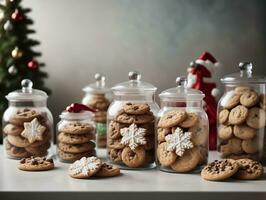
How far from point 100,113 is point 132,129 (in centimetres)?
51

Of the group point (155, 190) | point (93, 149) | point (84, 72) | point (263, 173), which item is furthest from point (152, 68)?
point (155, 190)

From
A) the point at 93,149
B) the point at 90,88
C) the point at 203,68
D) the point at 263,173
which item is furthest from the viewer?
the point at 90,88

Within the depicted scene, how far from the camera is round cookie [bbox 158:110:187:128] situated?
3.89 feet

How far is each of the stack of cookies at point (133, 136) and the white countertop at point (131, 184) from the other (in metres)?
0.04

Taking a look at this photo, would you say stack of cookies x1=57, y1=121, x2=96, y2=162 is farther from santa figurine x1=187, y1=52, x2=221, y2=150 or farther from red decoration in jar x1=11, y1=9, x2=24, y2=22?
red decoration in jar x1=11, y1=9, x2=24, y2=22

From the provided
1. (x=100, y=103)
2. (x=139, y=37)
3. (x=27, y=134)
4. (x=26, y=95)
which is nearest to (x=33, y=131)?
(x=27, y=134)

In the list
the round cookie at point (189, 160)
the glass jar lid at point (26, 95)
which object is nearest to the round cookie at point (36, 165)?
the glass jar lid at point (26, 95)

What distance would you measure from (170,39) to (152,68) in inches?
→ 5.7

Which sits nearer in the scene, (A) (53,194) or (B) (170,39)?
(A) (53,194)

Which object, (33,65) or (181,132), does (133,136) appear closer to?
(181,132)

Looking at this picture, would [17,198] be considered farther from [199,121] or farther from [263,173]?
[263,173]

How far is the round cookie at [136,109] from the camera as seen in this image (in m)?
1.26

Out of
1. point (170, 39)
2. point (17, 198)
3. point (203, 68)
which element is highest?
point (170, 39)

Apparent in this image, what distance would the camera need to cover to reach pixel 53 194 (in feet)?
3.34
